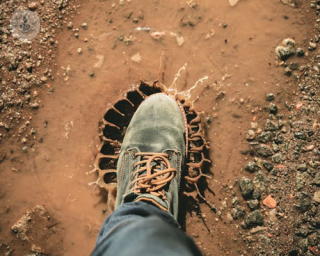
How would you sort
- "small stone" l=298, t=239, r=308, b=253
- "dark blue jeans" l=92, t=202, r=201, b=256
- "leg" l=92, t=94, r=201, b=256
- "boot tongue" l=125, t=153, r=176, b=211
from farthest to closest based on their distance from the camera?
"small stone" l=298, t=239, r=308, b=253 < "boot tongue" l=125, t=153, r=176, b=211 < "leg" l=92, t=94, r=201, b=256 < "dark blue jeans" l=92, t=202, r=201, b=256

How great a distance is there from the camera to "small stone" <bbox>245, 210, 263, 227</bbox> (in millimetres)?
2021

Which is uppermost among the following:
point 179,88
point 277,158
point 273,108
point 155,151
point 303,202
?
point 179,88

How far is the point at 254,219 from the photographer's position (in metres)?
2.03

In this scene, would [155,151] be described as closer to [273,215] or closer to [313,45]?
[273,215]

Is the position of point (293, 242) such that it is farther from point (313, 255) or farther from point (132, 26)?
point (132, 26)

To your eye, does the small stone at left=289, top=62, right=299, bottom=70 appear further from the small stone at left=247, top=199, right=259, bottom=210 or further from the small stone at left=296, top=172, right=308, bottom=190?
the small stone at left=247, top=199, right=259, bottom=210

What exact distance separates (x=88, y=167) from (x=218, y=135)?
1.11 metres

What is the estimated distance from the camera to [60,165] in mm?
2199

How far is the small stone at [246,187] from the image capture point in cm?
204

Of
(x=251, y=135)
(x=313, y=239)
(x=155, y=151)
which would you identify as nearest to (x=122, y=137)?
(x=155, y=151)

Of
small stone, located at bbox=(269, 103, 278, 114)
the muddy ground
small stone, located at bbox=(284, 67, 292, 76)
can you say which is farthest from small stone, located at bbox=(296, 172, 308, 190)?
small stone, located at bbox=(284, 67, 292, 76)

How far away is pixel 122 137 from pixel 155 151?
0.38 meters

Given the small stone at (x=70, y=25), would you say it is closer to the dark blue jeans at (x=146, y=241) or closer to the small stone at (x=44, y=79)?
the small stone at (x=44, y=79)

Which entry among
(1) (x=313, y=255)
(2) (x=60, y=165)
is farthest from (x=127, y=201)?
(1) (x=313, y=255)
